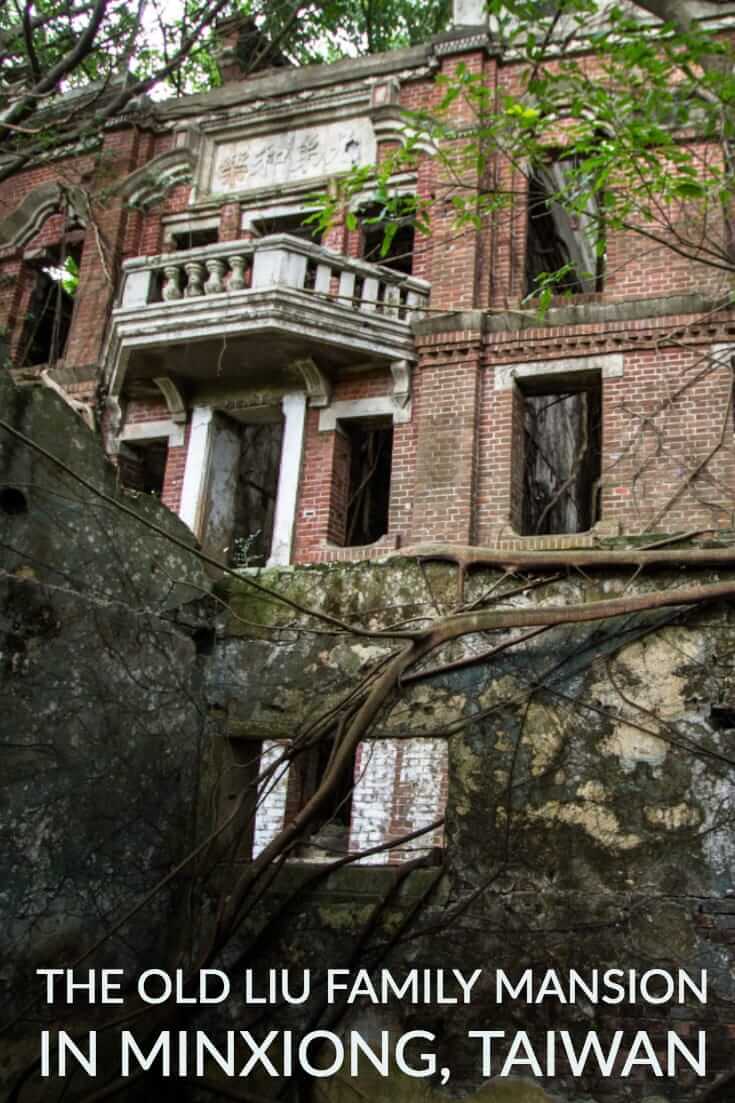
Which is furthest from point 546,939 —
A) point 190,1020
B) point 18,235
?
point 18,235

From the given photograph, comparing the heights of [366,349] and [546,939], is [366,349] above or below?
above

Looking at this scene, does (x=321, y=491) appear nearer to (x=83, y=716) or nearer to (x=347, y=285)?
(x=347, y=285)

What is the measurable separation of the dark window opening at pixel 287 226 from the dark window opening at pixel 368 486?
10.1 feet

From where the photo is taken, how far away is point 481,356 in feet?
42.0

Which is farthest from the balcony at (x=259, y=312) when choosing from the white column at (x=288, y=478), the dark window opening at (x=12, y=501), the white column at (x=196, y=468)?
the dark window opening at (x=12, y=501)

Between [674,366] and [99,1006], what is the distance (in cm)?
954

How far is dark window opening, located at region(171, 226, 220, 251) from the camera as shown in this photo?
15.4 meters

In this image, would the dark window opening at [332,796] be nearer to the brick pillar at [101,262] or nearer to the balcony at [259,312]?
the balcony at [259,312]

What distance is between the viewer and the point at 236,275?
12539 mm

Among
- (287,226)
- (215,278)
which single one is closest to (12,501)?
(215,278)

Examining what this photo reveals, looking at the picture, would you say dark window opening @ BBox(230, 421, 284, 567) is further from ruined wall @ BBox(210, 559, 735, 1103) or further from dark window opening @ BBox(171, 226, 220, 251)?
ruined wall @ BBox(210, 559, 735, 1103)

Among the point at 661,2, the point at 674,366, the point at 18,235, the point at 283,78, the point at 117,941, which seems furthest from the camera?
the point at 18,235

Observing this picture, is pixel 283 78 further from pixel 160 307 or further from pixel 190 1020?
pixel 190 1020

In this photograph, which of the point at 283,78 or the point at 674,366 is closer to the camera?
the point at 674,366
